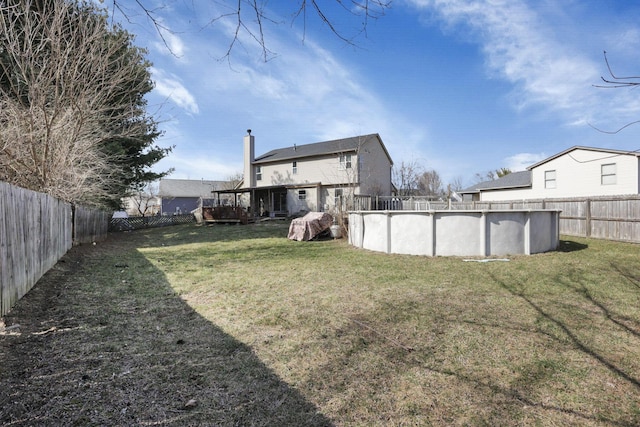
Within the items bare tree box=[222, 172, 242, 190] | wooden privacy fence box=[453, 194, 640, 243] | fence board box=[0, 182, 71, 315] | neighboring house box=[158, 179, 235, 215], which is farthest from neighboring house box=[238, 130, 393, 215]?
fence board box=[0, 182, 71, 315]

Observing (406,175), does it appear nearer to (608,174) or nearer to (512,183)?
(512,183)

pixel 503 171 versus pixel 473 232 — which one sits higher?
pixel 503 171

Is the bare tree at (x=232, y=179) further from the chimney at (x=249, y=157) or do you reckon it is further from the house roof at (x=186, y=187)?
the chimney at (x=249, y=157)

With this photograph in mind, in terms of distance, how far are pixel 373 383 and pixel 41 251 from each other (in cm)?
623

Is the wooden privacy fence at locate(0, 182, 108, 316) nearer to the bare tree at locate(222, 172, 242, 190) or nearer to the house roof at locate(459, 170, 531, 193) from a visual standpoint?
Result: the house roof at locate(459, 170, 531, 193)

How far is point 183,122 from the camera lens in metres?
9.16

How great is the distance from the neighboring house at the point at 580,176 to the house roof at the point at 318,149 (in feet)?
33.5

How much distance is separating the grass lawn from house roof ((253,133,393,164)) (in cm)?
1723

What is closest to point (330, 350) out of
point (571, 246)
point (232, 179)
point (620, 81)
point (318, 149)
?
point (620, 81)

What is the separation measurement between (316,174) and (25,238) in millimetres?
20533

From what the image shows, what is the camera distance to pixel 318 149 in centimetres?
2528

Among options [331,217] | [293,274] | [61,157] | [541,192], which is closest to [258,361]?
[293,274]

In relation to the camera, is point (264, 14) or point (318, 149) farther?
point (318, 149)

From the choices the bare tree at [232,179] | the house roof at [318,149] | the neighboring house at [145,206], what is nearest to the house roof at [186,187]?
the bare tree at [232,179]
